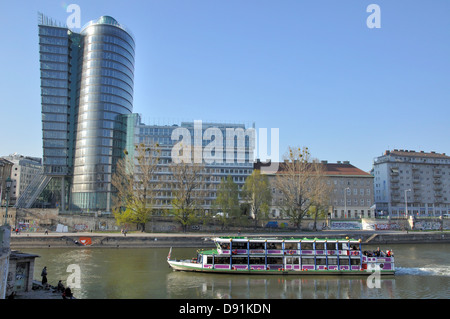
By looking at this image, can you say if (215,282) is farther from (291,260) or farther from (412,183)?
(412,183)

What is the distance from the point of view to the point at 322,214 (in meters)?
84.8

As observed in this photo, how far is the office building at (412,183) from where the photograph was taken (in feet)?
423

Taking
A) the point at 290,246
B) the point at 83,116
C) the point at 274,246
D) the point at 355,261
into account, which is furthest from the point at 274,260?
the point at 83,116

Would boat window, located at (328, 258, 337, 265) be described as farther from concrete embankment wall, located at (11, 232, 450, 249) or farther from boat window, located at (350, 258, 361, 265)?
concrete embankment wall, located at (11, 232, 450, 249)

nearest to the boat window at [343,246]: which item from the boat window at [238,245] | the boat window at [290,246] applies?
the boat window at [290,246]

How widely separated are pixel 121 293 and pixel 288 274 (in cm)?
1935

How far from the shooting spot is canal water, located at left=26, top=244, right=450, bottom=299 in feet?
102

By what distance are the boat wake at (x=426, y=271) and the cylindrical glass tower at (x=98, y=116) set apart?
3448 inches

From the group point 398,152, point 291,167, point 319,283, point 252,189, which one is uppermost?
point 398,152

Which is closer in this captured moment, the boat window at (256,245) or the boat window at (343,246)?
the boat window at (343,246)

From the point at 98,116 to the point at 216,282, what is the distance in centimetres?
8683

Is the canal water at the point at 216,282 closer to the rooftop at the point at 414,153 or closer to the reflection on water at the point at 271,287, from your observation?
the reflection on water at the point at 271,287
